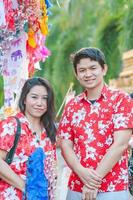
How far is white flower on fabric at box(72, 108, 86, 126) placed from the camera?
316cm

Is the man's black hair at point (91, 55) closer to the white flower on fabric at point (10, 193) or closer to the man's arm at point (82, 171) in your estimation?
the man's arm at point (82, 171)

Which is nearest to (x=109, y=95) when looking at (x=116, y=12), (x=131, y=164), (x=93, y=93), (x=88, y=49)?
(x=93, y=93)

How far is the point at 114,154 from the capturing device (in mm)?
3037

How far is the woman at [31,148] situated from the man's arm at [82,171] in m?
0.11

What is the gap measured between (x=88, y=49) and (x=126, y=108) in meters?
0.45

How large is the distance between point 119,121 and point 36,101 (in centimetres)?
55

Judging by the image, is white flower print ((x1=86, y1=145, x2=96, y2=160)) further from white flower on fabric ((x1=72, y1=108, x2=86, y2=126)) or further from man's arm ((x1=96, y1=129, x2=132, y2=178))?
white flower on fabric ((x1=72, y1=108, x2=86, y2=126))

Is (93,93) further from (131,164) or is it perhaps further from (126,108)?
(131,164)

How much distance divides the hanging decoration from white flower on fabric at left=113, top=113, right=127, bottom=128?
1.23 meters

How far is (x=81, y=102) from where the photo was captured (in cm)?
323

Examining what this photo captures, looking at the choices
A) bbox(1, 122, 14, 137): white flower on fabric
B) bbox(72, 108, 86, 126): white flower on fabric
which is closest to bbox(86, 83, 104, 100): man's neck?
bbox(72, 108, 86, 126): white flower on fabric

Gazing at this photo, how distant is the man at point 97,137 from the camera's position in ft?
10.0

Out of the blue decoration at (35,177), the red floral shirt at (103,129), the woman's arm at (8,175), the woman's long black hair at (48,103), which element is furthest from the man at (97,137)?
the woman's arm at (8,175)

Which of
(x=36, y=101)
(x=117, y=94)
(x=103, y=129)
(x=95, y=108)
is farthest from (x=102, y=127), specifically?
(x=36, y=101)
